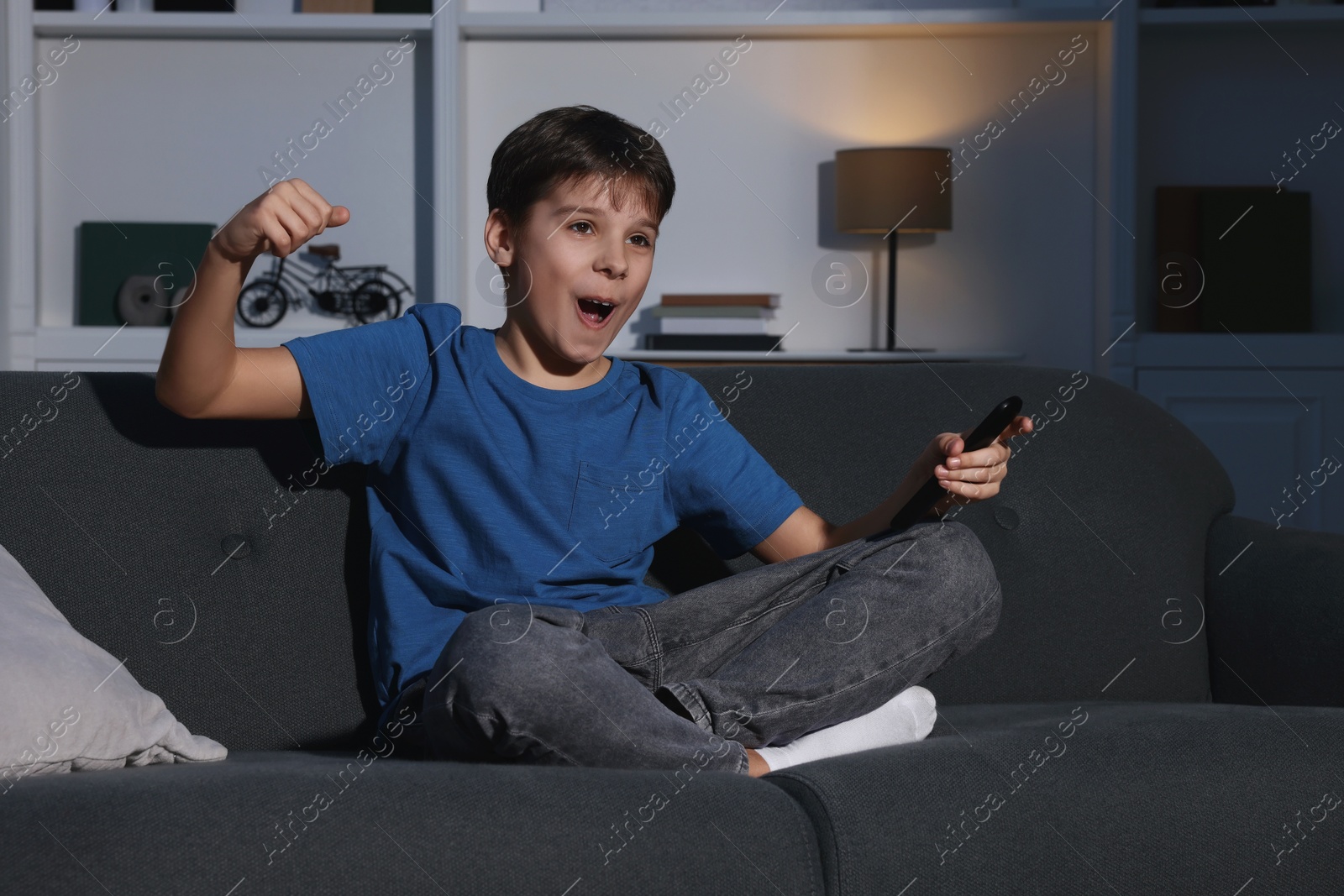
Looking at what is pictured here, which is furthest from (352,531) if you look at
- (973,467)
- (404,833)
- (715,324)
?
(715,324)

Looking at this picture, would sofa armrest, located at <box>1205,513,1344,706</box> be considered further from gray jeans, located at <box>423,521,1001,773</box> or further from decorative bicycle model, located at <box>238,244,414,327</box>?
decorative bicycle model, located at <box>238,244,414,327</box>

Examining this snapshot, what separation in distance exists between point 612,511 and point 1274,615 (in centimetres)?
68

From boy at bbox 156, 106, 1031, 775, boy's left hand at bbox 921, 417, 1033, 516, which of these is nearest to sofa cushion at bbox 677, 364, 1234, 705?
boy at bbox 156, 106, 1031, 775

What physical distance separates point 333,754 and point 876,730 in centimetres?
49

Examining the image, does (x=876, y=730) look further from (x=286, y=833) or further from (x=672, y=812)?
(x=286, y=833)

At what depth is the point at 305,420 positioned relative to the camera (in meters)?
1.14

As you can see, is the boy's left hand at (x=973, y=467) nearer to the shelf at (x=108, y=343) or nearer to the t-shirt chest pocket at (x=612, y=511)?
the t-shirt chest pocket at (x=612, y=511)

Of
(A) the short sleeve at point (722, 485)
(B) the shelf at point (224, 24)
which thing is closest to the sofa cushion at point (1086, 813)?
(A) the short sleeve at point (722, 485)

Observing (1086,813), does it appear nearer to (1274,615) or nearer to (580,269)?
(1274,615)

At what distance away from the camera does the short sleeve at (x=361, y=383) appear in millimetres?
1105

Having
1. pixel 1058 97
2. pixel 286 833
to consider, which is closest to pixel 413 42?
pixel 1058 97

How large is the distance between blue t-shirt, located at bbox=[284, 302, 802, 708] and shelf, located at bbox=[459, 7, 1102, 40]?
1.76 m

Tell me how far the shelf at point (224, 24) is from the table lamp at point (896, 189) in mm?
1055

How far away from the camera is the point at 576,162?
3.98ft
